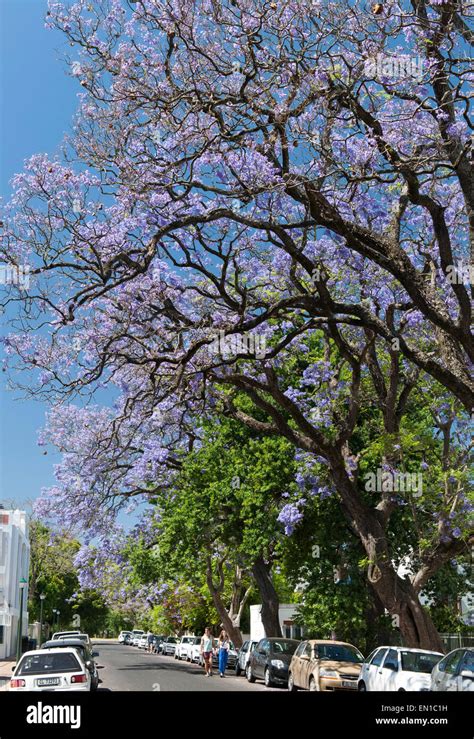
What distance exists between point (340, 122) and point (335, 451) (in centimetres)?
796

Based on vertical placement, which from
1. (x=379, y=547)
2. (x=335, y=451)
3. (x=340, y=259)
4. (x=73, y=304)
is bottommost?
(x=379, y=547)

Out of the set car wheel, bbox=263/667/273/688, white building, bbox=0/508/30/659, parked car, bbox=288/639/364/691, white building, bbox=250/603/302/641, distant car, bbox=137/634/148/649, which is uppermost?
white building, bbox=0/508/30/659

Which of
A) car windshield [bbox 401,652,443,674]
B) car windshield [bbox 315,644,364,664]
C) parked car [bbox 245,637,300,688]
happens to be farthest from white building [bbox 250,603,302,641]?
car windshield [bbox 401,652,443,674]

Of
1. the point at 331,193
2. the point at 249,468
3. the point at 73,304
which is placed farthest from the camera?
the point at 249,468

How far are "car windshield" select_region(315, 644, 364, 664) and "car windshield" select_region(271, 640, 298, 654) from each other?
5.06 meters

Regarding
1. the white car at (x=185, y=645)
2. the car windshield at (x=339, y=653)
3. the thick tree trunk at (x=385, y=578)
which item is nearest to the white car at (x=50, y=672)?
the car windshield at (x=339, y=653)

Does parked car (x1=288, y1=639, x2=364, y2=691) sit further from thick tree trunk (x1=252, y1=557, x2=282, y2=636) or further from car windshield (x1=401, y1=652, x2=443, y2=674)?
thick tree trunk (x1=252, y1=557, x2=282, y2=636)

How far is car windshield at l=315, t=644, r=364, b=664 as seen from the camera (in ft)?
68.1

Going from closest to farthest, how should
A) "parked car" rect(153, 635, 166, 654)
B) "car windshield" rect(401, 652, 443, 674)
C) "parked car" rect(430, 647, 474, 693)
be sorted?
1. "parked car" rect(430, 647, 474, 693)
2. "car windshield" rect(401, 652, 443, 674)
3. "parked car" rect(153, 635, 166, 654)

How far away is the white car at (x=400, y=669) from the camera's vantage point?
15.5m

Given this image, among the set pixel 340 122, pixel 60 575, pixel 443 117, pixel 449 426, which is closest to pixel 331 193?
pixel 340 122

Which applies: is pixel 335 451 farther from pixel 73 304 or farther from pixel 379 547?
pixel 73 304

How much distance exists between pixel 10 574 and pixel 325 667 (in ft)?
136
